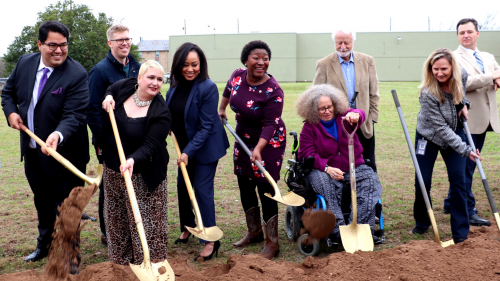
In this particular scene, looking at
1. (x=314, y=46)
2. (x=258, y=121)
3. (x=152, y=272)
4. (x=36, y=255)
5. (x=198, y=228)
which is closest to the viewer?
(x=152, y=272)

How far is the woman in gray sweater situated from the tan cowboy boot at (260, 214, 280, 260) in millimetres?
1690

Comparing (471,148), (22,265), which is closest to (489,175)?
(471,148)

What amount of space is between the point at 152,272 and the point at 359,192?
224 centimetres

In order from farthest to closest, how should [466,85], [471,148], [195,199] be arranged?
[466,85] → [471,148] → [195,199]

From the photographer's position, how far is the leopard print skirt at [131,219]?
3.91 metres

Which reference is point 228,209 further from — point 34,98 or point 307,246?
point 34,98

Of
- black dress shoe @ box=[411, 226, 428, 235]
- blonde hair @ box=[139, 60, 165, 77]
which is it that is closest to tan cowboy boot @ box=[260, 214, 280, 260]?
black dress shoe @ box=[411, 226, 428, 235]

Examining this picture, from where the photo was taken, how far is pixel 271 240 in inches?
182

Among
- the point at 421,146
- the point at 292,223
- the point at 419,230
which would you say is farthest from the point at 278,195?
the point at 419,230

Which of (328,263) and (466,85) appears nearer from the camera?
(328,263)

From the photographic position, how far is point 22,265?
4352mm

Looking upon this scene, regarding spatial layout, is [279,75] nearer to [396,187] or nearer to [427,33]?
[427,33]

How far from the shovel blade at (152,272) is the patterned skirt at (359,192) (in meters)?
1.75

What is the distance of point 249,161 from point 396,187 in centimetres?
329
